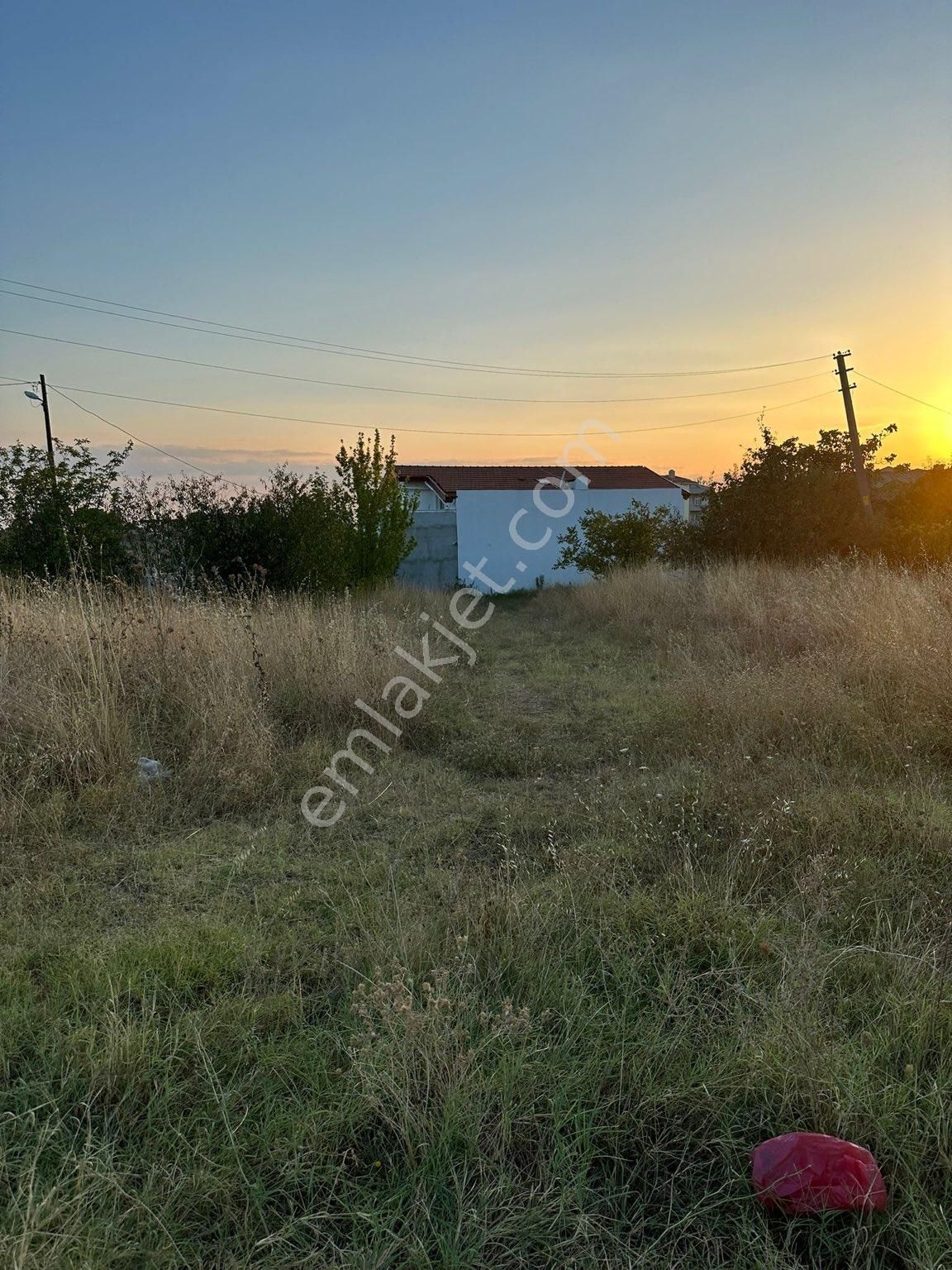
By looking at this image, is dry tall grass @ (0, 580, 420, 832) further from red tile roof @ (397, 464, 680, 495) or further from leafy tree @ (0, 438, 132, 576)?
red tile roof @ (397, 464, 680, 495)

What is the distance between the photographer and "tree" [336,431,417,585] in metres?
→ 14.4

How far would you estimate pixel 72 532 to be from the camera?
28.2ft

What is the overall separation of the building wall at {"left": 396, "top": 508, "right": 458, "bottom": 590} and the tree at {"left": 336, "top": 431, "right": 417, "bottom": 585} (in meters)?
5.91

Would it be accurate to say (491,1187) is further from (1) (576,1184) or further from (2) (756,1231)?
(2) (756,1231)

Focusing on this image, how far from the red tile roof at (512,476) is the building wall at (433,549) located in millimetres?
4290

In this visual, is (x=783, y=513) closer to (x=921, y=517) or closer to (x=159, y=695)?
(x=921, y=517)

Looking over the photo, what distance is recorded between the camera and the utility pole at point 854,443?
598 inches

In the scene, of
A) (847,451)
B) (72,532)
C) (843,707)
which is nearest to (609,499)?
(847,451)

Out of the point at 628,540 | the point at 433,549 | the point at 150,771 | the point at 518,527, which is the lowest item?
the point at 150,771

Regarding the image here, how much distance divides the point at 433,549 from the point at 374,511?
660 cm

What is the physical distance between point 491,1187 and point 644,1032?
0.64 m

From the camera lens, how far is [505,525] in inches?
866

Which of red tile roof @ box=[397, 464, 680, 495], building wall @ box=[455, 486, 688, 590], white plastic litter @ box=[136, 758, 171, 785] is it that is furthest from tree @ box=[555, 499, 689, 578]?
white plastic litter @ box=[136, 758, 171, 785]

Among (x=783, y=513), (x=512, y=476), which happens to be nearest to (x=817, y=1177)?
(x=783, y=513)
